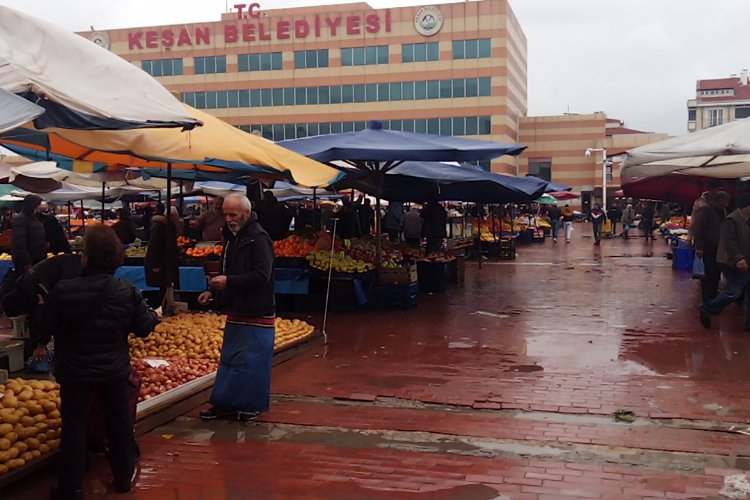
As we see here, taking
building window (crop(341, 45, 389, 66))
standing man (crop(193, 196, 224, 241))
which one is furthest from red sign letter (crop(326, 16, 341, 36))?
standing man (crop(193, 196, 224, 241))

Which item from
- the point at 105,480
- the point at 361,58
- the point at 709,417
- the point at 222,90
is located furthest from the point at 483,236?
the point at 222,90

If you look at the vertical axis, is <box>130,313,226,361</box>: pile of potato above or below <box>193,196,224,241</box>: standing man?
below

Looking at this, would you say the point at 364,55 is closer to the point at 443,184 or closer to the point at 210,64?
the point at 210,64

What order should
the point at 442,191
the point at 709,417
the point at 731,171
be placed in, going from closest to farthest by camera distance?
1. the point at 709,417
2. the point at 731,171
3. the point at 442,191

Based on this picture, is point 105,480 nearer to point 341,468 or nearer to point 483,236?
point 341,468

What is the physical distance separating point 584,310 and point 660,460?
6499 millimetres

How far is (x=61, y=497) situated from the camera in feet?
13.1

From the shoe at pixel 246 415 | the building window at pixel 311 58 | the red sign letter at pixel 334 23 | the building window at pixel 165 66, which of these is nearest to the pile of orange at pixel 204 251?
the shoe at pixel 246 415

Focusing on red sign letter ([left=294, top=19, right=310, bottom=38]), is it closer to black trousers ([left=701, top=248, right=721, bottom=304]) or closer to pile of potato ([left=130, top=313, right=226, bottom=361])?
black trousers ([left=701, top=248, right=721, bottom=304])

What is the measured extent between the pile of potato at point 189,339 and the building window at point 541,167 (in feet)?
208

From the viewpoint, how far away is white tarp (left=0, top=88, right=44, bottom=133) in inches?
131

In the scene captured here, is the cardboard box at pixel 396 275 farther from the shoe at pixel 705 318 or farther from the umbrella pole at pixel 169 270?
the shoe at pixel 705 318

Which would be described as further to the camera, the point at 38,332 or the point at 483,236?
the point at 483,236

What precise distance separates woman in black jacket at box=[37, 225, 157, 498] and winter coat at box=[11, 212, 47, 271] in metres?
6.20
